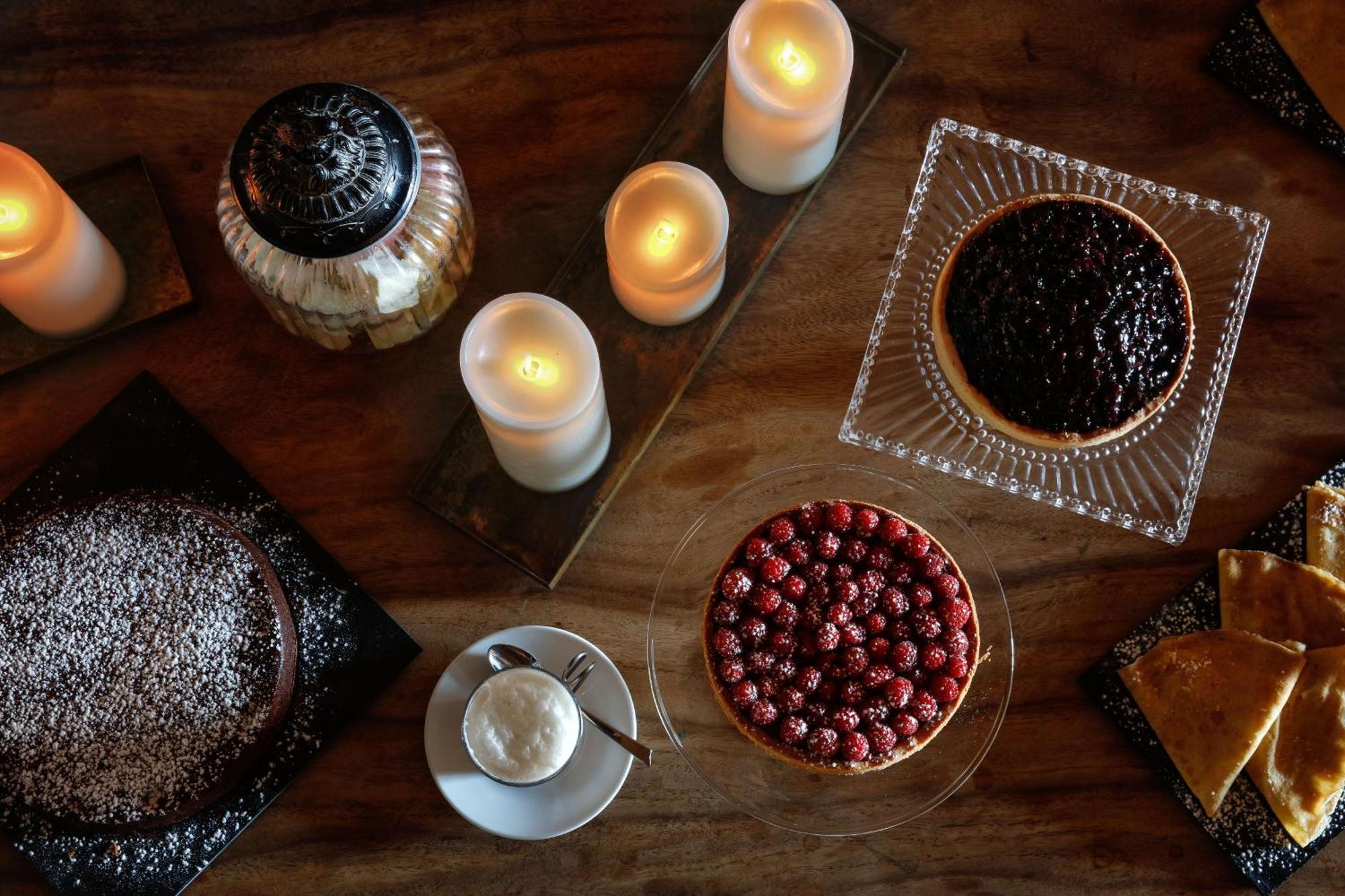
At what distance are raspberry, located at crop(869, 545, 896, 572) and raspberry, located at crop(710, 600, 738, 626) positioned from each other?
0.15 metres

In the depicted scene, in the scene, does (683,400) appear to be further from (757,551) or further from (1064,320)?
(1064,320)

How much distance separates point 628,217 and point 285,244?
35cm

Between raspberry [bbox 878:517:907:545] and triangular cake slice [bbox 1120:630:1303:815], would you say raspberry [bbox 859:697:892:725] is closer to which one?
raspberry [bbox 878:517:907:545]

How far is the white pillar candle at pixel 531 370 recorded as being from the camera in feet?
3.70

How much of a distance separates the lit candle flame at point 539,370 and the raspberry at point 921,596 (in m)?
0.44

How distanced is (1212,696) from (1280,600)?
0.45 ft

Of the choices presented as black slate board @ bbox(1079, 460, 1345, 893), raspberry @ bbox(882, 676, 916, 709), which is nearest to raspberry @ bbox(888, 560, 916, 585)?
raspberry @ bbox(882, 676, 916, 709)

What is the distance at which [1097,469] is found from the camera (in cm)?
132

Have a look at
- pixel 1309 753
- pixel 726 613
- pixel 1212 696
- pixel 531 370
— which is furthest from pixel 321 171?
pixel 1309 753

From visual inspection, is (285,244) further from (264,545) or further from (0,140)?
(0,140)

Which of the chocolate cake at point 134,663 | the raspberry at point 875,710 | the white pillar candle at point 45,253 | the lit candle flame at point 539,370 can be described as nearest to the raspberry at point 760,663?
the raspberry at point 875,710

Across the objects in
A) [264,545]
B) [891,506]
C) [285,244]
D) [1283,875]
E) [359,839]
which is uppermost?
[285,244]

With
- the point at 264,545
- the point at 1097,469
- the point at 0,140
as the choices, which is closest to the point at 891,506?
the point at 1097,469

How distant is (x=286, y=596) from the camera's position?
1291 millimetres
